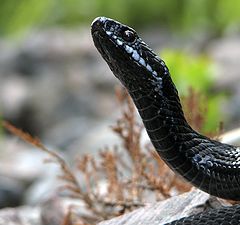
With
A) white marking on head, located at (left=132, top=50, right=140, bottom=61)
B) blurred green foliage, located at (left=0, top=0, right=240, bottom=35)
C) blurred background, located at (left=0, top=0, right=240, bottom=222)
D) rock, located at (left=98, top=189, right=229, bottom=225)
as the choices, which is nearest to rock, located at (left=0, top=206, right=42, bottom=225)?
rock, located at (left=98, top=189, right=229, bottom=225)

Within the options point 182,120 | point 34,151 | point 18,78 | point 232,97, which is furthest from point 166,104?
point 18,78

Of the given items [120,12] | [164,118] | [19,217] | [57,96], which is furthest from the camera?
[120,12]

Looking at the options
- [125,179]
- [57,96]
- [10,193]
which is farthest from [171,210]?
[57,96]

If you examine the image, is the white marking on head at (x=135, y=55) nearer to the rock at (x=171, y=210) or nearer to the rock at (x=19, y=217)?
the rock at (x=171, y=210)

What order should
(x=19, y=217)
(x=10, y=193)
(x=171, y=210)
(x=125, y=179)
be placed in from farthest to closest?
(x=10, y=193), (x=19, y=217), (x=125, y=179), (x=171, y=210)

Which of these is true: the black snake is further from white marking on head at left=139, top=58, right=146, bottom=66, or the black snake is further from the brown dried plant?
the brown dried plant

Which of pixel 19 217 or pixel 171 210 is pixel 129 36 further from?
pixel 19 217
